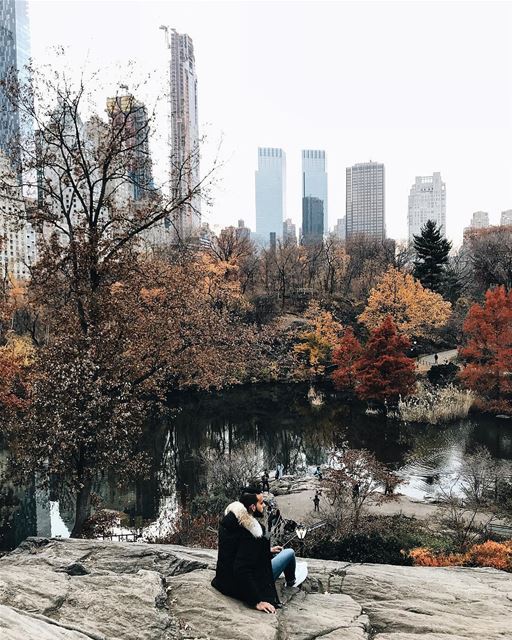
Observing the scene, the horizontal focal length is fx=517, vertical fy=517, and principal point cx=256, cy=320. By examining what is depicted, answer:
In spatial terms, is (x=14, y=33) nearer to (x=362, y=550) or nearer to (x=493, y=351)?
(x=493, y=351)

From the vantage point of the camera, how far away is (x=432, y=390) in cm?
2772

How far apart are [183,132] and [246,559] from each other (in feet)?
42.3

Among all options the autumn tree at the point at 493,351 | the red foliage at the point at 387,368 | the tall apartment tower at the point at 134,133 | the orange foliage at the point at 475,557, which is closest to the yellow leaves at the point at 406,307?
the autumn tree at the point at 493,351

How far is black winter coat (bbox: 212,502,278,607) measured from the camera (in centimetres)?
431

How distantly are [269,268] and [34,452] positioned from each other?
3927 centimetres

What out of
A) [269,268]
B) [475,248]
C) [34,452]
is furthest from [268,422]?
[475,248]

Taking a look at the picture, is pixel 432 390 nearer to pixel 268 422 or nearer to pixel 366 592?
pixel 268 422

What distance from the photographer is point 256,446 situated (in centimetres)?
2222

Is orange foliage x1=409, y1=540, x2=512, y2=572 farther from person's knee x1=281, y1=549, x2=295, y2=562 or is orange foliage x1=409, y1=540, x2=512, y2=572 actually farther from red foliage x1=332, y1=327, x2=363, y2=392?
red foliage x1=332, y1=327, x2=363, y2=392

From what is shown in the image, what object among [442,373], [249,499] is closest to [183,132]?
[249,499]

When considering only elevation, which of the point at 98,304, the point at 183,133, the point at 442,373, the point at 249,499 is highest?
the point at 183,133

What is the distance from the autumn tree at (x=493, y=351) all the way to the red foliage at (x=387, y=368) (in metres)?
3.14

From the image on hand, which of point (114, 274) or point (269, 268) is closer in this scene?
point (114, 274)

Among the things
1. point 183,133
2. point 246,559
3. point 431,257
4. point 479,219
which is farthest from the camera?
point 479,219
